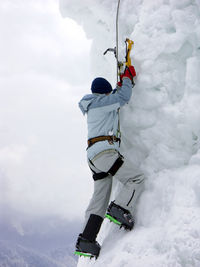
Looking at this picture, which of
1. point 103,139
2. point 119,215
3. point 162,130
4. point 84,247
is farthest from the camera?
Answer: point 162,130

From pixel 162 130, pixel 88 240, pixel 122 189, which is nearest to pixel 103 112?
pixel 162 130

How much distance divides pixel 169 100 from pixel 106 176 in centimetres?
139

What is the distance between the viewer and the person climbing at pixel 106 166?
10.7ft

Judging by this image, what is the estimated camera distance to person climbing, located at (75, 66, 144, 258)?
3.25m

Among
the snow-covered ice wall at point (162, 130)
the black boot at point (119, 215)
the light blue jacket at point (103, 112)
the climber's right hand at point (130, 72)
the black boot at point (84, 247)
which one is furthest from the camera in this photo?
the climber's right hand at point (130, 72)

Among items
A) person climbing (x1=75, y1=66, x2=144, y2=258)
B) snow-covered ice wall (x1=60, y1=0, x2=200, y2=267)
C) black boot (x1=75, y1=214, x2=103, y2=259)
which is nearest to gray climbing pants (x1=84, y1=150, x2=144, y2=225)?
person climbing (x1=75, y1=66, x2=144, y2=258)

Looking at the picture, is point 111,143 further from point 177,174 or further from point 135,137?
point 177,174

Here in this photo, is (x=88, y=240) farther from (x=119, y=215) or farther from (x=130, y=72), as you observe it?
(x=130, y=72)

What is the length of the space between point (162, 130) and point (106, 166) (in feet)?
3.24

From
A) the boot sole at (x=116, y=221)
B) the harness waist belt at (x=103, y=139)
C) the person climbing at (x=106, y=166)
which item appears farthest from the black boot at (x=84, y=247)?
the harness waist belt at (x=103, y=139)

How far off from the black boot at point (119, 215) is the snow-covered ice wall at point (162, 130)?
Answer: 0.15 meters

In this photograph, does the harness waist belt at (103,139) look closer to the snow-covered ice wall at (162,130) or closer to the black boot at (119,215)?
the snow-covered ice wall at (162,130)

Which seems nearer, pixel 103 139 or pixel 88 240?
pixel 88 240

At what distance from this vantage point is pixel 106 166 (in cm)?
334
